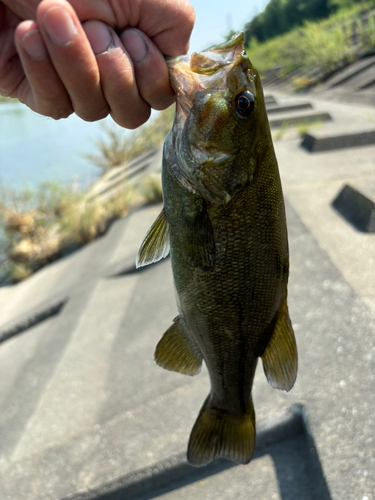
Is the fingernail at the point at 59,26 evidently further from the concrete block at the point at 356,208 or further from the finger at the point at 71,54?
the concrete block at the point at 356,208

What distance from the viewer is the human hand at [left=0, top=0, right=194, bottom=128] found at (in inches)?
52.6

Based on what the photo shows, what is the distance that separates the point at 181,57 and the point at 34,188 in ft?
32.7

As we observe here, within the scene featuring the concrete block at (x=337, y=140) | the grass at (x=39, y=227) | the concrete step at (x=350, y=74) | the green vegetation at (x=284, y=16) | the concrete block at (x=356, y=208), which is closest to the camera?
the concrete block at (x=356, y=208)

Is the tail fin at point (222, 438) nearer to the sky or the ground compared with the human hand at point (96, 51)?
nearer to the ground

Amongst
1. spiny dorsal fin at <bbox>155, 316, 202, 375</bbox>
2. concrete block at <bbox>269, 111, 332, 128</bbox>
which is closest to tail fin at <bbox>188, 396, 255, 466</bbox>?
spiny dorsal fin at <bbox>155, 316, 202, 375</bbox>

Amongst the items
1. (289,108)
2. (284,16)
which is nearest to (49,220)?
(289,108)

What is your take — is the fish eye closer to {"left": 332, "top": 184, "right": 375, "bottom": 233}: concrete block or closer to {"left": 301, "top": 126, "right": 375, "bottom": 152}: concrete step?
{"left": 332, "top": 184, "right": 375, "bottom": 233}: concrete block

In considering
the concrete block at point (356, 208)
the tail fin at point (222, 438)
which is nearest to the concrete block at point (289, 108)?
the concrete block at point (356, 208)

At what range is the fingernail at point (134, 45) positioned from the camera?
1.58m

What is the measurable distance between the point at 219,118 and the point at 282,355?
1042 millimetres

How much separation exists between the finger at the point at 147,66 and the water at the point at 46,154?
9739mm

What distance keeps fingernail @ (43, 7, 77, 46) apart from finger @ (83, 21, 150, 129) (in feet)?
0.54

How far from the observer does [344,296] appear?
12.1 ft

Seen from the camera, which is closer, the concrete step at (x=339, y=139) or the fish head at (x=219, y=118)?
the fish head at (x=219, y=118)
